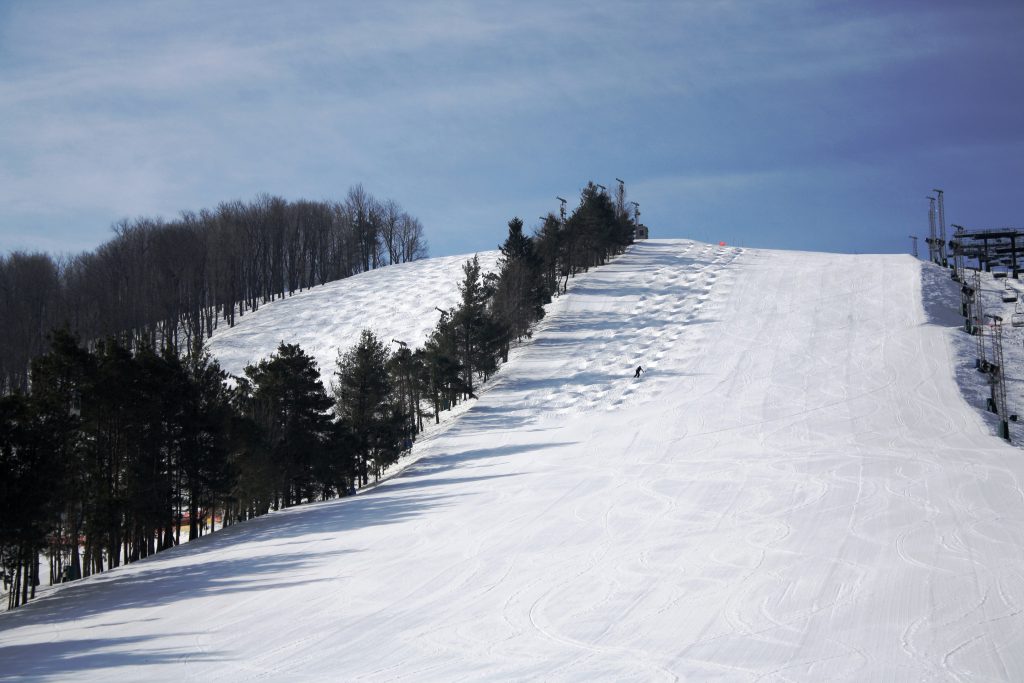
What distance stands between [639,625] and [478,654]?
2.70 meters

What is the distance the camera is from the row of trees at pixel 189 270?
231ft

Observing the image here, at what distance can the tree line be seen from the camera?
64.1 feet

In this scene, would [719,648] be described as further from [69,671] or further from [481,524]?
[481,524]

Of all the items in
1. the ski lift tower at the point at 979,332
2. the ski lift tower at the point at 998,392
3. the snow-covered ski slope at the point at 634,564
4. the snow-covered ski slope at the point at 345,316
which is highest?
the snow-covered ski slope at the point at 345,316

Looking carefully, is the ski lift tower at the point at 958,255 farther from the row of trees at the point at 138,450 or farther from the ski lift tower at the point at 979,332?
the row of trees at the point at 138,450

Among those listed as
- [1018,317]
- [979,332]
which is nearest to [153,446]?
[979,332]

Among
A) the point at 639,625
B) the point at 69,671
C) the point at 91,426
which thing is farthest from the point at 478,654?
the point at 91,426

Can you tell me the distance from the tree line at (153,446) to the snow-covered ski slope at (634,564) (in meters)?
2.08

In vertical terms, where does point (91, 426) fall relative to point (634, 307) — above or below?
below

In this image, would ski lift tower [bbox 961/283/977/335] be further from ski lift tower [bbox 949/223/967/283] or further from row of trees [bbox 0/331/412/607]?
row of trees [bbox 0/331/412/607]

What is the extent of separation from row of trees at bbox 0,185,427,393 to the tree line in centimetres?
2825

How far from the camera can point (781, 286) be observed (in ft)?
230

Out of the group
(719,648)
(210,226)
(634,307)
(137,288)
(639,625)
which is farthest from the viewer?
(210,226)

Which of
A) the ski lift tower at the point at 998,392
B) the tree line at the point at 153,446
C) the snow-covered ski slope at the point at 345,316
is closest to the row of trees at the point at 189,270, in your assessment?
the snow-covered ski slope at the point at 345,316
